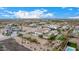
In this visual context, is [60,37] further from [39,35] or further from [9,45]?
[9,45]

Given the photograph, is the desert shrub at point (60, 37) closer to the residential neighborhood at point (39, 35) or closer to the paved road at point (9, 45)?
the residential neighborhood at point (39, 35)

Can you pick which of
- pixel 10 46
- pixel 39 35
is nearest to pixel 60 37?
pixel 39 35

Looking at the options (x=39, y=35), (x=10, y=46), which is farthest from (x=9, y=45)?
(x=39, y=35)

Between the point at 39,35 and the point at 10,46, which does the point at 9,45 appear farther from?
the point at 39,35

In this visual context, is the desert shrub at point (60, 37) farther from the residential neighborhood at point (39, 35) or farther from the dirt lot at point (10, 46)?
the dirt lot at point (10, 46)

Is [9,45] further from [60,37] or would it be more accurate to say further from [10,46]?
[60,37]

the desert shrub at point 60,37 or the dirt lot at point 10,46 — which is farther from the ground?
the desert shrub at point 60,37

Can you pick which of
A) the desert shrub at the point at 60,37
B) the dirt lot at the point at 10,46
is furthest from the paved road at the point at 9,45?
the desert shrub at the point at 60,37

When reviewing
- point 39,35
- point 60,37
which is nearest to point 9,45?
point 39,35

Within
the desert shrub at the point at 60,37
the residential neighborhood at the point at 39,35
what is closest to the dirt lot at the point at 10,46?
the residential neighborhood at the point at 39,35

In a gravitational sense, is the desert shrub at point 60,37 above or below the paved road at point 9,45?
above

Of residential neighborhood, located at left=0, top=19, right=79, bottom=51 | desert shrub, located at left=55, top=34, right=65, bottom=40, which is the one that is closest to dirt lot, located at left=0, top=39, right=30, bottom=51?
residential neighborhood, located at left=0, top=19, right=79, bottom=51
